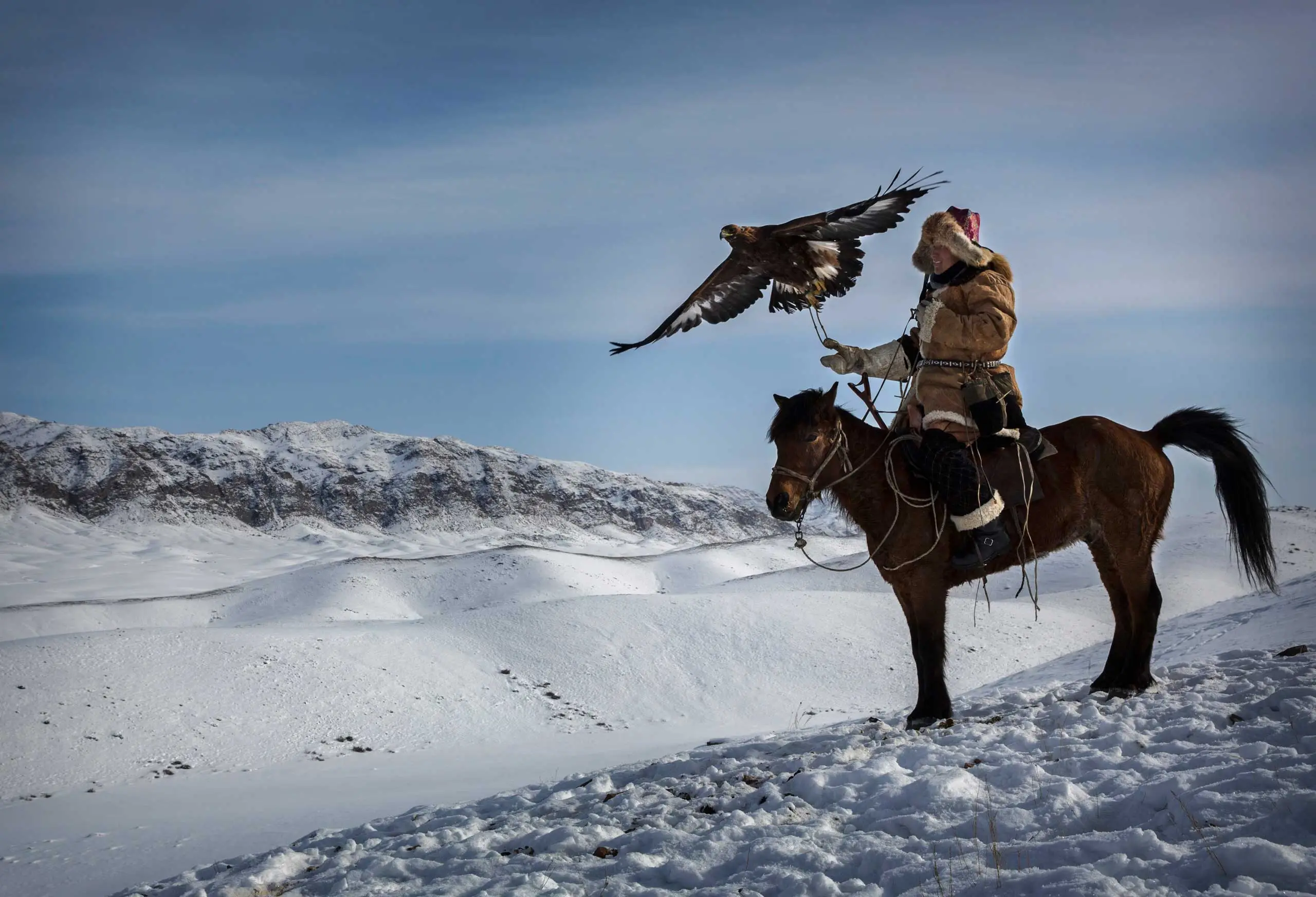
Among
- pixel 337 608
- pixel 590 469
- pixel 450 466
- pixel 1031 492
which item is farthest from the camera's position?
pixel 590 469

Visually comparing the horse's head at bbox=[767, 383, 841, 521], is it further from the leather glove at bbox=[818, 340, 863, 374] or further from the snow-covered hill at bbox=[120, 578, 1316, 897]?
the snow-covered hill at bbox=[120, 578, 1316, 897]

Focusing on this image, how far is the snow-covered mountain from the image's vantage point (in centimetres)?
6919

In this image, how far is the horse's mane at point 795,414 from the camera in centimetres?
654

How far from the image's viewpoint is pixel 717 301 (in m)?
7.63

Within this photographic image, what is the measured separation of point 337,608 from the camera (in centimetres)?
2577

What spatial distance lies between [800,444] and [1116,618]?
3.00 meters

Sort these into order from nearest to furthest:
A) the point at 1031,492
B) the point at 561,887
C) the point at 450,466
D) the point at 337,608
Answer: the point at 561,887
the point at 1031,492
the point at 337,608
the point at 450,466

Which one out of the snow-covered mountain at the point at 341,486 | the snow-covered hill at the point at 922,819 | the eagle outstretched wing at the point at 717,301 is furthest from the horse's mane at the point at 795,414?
the snow-covered mountain at the point at 341,486

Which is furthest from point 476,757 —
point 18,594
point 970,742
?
point 18,594

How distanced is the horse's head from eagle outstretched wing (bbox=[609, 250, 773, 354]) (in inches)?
51.9

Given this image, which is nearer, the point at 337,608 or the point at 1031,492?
the point at 1031,492

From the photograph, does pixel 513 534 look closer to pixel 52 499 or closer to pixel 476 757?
pixel 52 499

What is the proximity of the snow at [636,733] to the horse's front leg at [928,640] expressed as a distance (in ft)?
1.09

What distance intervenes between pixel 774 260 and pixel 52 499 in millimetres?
74706
